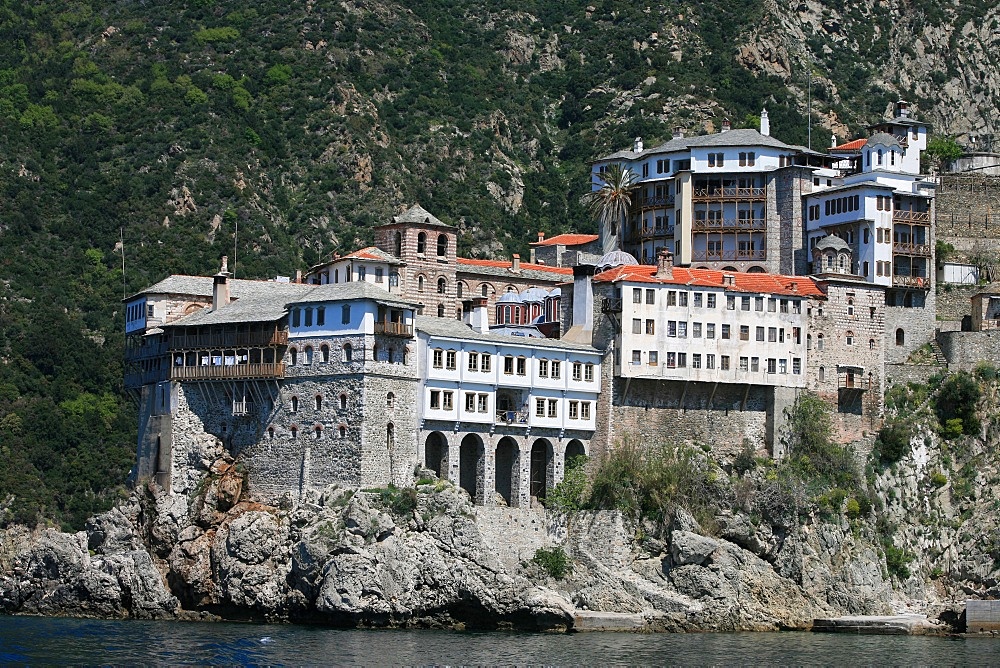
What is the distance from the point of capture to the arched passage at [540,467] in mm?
112188

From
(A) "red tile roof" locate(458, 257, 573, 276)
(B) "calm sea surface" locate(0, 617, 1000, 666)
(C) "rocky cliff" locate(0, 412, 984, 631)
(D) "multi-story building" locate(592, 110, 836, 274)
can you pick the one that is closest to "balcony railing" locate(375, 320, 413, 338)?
(C) "rocky cliff" locate(0, 412, 984, 631)

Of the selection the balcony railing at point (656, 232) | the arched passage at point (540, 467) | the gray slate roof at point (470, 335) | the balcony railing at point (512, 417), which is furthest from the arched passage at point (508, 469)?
the balcony railing at point (656, 232)

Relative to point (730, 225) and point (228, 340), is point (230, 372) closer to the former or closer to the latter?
point (228, 340)

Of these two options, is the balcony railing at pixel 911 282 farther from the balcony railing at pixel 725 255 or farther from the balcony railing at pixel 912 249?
the balcony railing at pixel 725 255

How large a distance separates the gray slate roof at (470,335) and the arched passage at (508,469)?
530 cm

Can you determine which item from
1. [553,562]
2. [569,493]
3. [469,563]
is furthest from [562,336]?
[469,563]

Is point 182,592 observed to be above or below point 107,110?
below

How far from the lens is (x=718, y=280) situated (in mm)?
117125

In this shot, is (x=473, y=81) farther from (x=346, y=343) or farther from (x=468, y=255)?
(x=346, y=343)

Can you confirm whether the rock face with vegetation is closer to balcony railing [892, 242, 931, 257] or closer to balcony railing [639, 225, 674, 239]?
balcony railing [892, 242, 931, 257]

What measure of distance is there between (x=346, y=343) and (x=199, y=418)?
35.0 feet

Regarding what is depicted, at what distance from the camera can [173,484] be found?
10975cm

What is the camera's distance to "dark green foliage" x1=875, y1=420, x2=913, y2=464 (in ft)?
388

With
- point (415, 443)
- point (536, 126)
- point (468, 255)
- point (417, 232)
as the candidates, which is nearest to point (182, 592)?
point (415, 443)
